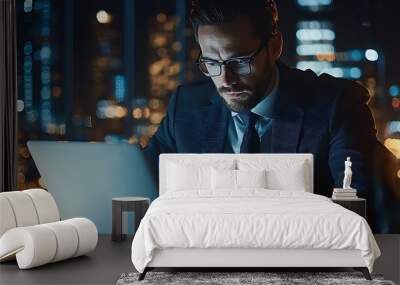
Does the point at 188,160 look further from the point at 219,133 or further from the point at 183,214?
the point at 183,214

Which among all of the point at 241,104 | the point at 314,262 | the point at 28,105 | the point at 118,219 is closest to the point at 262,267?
the point at 314,262

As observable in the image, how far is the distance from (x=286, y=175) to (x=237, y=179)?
0.54 m

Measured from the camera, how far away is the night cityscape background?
723 cm

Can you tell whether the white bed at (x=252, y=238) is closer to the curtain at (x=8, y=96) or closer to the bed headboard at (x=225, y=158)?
the bed headboard at (x=225, y=158)

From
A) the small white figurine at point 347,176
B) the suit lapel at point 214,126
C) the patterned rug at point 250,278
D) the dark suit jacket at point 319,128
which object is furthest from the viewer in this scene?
the suit lapel at point 214,126

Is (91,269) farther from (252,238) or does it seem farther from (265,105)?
(265,105)

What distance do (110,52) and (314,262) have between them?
145 inches

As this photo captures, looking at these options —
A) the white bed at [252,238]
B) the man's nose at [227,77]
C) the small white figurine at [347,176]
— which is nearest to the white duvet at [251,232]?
the white bed at [252,238]

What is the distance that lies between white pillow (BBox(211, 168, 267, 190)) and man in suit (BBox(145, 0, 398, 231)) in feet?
2.19

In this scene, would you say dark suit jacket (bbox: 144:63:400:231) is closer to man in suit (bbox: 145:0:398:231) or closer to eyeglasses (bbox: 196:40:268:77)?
man in suit (bbox: 145:0:398:231)

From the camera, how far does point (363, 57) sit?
722 cm

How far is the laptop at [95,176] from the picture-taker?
7316 millimetres

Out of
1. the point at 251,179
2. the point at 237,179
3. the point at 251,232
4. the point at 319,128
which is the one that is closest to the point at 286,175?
the point at 251,179

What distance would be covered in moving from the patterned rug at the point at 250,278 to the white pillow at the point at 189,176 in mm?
1729
